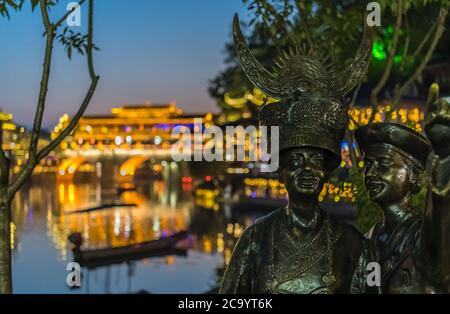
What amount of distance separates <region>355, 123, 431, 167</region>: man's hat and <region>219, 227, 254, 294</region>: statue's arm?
2.60 feet

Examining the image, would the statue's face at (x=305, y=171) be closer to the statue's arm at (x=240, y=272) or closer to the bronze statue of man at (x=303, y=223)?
the bronze statue of man at (x=303, y=223)

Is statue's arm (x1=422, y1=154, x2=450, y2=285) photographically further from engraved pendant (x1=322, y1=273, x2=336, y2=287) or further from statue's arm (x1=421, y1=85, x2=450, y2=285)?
engraved pendant (x1=322, y1=273, x2=336, y2=287)

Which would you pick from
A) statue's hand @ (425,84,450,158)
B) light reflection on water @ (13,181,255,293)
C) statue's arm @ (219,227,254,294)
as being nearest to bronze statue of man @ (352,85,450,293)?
statue's hand @ (425,84,450,158)

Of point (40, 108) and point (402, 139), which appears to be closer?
point (402, 139)

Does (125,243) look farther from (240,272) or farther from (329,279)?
(329,279)

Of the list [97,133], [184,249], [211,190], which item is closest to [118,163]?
[97,133]

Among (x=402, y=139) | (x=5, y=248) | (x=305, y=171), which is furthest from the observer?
(x=5, y=248)

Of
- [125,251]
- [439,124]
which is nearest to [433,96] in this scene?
[439,124]

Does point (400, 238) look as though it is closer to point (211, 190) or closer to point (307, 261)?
point (307, 261)

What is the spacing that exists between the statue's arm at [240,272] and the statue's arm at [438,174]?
100 cm

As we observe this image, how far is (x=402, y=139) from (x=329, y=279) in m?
0.73

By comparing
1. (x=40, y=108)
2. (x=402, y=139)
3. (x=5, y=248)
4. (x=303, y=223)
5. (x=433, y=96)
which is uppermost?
(x=40, y=108)

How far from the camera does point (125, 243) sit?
2306 cm

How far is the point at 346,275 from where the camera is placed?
104 inches
